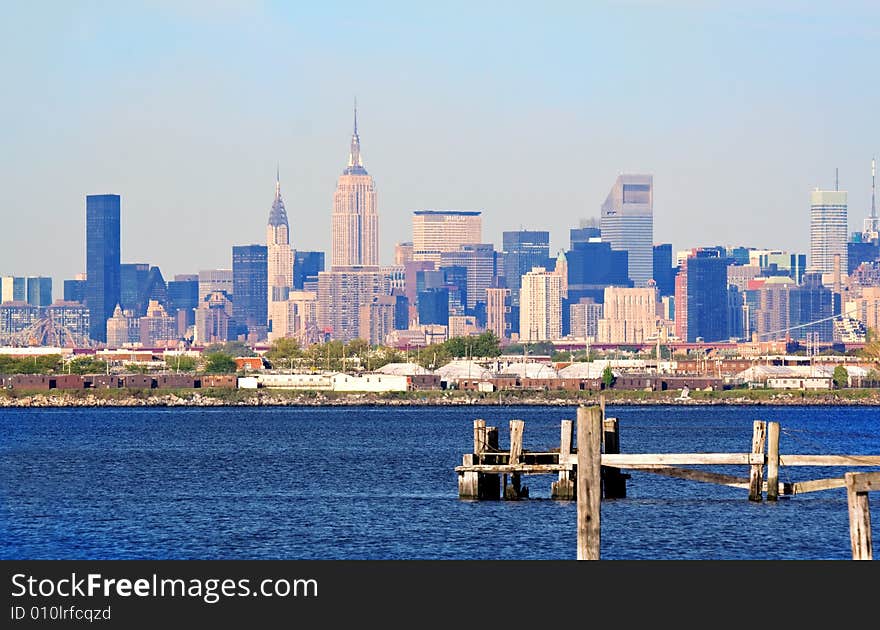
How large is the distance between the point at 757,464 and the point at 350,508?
11.4 meters

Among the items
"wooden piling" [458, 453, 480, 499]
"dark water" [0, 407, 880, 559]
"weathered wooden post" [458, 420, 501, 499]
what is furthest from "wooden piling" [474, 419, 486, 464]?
"dark water" [0, 407, 880, 559]

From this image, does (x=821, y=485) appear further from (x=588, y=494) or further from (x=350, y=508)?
(x=350, y=508)

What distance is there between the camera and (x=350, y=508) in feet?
154

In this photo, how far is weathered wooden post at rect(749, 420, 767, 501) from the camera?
4172 cm

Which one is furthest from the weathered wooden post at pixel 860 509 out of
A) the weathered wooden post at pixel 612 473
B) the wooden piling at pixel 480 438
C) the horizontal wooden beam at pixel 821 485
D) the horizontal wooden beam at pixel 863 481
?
the weathered wooden post at pixel 612 473

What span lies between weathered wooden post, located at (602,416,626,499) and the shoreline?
130537 millimetres

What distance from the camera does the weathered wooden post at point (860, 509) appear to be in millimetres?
22891

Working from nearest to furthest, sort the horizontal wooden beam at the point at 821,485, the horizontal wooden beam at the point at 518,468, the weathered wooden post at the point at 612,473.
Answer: the horizontal wooden beam at the point at 821,485 → the horizontal wooden beam at the point at 518,468 → the weathered wooden post at the point at 612,473

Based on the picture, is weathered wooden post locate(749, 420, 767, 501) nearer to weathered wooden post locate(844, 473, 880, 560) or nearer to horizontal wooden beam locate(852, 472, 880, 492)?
weathered wooden post locate(844, 473, 880, 560)

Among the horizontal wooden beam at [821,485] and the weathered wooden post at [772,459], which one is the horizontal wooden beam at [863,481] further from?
the weathered wooden post at [772,459]

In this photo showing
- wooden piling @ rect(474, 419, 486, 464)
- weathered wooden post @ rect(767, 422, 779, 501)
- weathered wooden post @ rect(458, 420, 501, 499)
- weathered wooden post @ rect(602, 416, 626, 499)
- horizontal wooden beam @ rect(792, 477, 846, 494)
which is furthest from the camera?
weathered wooden post @ rect(602, 416, 626, 499)

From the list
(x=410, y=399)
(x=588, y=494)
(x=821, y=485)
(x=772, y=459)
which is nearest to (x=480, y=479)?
(x=772, y=459)

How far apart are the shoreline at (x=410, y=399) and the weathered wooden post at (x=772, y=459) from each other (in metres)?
135
